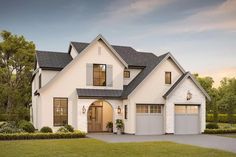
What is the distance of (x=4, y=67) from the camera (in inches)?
2172

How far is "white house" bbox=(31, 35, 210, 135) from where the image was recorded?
2959cm

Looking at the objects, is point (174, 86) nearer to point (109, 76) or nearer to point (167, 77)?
point (167, 77)

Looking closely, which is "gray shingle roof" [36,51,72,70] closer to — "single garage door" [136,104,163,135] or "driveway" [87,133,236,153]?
"single garage door" [136,104,163,135]

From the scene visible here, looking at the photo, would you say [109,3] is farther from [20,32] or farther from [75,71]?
[20,32]

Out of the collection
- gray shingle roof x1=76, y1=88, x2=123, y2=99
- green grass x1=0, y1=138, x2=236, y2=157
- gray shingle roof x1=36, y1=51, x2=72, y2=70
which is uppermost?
gray shingle roof x1=36, y1=51, x2=72, y2=70

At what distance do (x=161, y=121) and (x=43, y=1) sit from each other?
1488 cm

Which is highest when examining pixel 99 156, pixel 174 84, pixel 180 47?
pixel 180 47

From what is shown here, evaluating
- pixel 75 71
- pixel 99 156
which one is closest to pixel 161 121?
pixel 75 71

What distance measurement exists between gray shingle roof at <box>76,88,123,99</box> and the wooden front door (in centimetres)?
212

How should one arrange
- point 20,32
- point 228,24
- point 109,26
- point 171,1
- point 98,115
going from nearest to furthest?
point 171,1 → point 228,24 → point 109,26 → point 98,115 → point 20,32

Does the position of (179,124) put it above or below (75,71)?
below

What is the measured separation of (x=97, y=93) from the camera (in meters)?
30.3

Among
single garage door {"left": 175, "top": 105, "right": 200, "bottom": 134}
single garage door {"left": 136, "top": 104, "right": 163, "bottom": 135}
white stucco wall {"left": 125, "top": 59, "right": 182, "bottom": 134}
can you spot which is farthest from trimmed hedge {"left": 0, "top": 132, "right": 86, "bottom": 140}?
single garage door {"left": 175, "top": 105, "right": 200, "bottom": 134}

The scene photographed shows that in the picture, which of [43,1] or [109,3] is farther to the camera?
[43,1]
